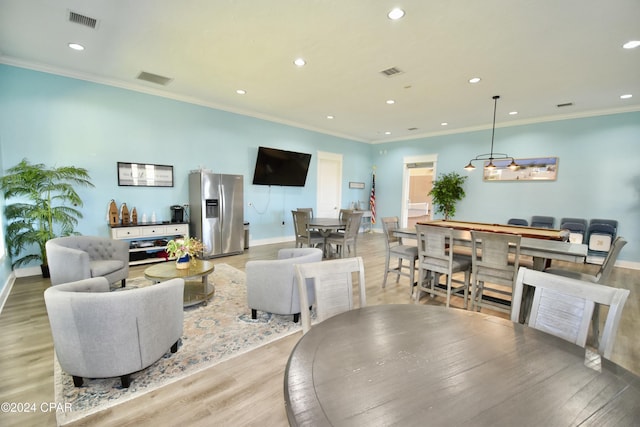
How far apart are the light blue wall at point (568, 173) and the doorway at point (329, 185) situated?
117 inches

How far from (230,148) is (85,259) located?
3749 millimetres

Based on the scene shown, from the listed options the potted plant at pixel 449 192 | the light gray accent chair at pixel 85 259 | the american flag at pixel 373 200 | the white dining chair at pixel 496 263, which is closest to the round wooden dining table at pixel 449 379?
the white dining chair at pixel 496 263

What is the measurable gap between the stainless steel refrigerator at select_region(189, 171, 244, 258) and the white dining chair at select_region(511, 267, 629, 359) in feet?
16.7

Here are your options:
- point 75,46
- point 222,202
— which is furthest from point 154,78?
point 222,202

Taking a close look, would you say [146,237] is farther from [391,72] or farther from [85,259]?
[391,72]

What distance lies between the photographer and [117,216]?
481 centimetres

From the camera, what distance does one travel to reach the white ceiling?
272cm

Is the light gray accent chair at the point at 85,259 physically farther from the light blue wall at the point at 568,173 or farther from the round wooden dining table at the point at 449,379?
the light blue wall at the point at 568,173

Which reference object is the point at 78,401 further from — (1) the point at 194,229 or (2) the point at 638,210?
(2) the point at 638,210

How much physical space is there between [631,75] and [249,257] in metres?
6.78

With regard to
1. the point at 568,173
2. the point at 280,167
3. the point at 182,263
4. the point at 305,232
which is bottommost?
the point at 182,263

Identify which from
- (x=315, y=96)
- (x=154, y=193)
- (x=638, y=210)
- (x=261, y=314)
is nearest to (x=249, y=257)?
(x=154, y=193)

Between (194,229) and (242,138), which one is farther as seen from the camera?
(242,138)

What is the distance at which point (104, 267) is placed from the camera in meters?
3.38
